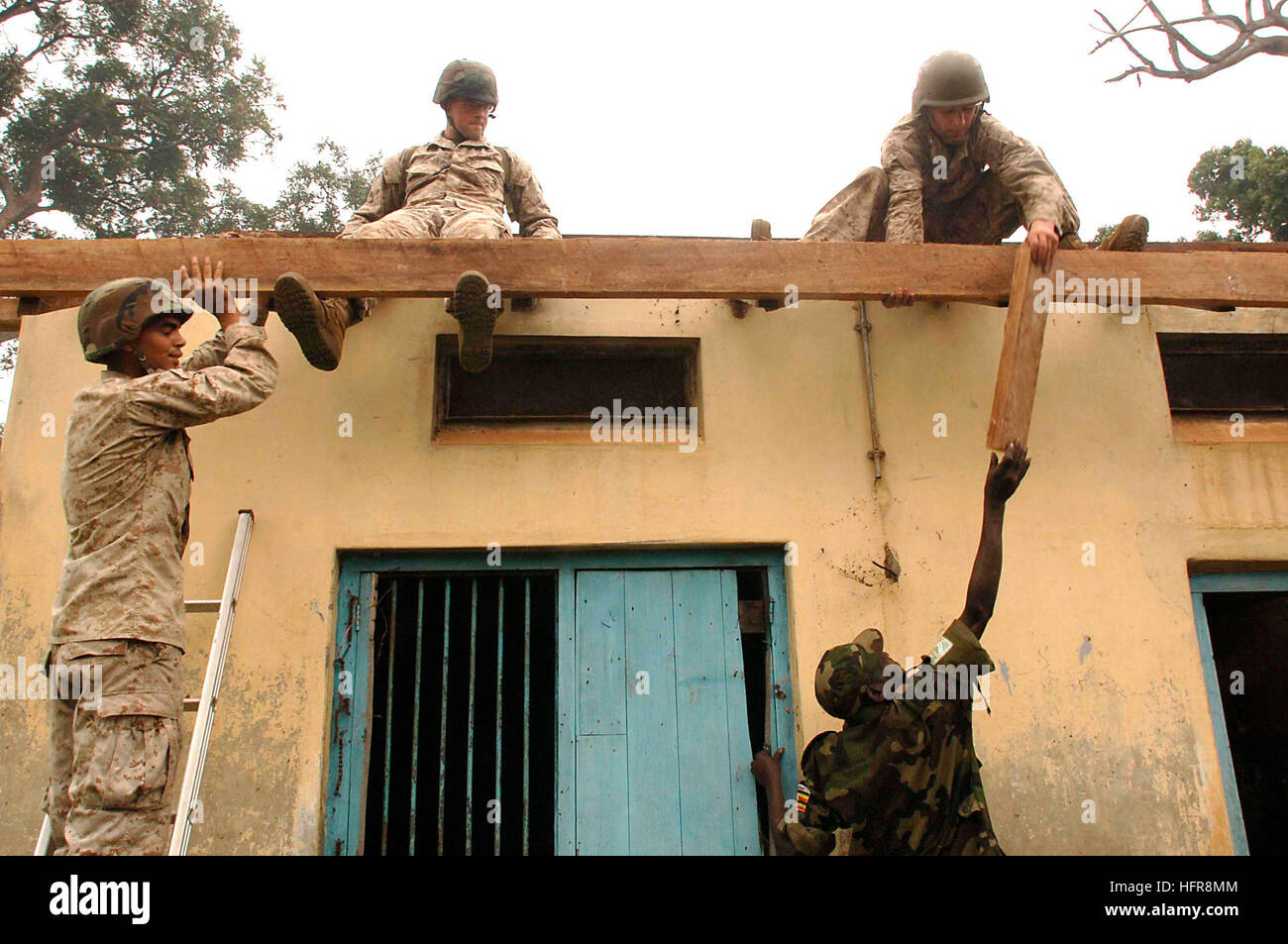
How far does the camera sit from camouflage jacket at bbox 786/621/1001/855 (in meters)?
3.14

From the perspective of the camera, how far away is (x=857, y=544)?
13.7ft

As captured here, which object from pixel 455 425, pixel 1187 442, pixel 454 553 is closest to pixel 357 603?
pixel 454 553

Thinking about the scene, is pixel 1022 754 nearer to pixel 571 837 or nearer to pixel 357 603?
pixel 571 837

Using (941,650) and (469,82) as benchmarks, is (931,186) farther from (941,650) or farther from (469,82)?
(941,650)

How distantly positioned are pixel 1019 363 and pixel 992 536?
841 millimetres

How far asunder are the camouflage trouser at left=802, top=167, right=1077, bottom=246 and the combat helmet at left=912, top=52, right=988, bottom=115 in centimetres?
41

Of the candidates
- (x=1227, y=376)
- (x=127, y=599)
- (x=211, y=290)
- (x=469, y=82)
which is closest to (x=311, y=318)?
(x=211, y=290)

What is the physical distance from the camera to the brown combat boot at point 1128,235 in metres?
4.16

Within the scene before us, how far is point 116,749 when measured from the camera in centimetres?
260

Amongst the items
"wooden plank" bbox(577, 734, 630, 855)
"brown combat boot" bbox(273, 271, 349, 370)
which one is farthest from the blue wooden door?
"brown combat boot" bbox(273, 271, 349, 370)

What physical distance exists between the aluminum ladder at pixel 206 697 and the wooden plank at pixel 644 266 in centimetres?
106

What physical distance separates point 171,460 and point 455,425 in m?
1.49

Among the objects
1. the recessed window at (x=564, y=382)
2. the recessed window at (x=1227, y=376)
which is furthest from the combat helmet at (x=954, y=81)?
the recessed window at (x=564, y=382)

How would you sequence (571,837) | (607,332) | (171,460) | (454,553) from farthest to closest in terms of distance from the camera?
(607,332)
(454,553)
(571,837)
(171,460)
